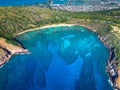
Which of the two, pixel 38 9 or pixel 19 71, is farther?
pixel 38 9

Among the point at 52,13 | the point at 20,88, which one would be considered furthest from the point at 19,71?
the point at 52,13

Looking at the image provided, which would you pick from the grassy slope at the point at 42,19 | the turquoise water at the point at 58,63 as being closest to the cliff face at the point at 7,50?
the turquoise water at the point at 58,63

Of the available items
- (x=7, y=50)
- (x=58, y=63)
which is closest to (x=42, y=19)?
(x=7, y=50)

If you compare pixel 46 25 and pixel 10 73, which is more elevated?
pixel 46 25

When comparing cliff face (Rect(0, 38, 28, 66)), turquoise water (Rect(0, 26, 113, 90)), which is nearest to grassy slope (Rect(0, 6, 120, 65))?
turquoise water (Rect(0, 26, 113, 90))

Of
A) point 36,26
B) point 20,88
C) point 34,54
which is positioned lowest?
point 20,88

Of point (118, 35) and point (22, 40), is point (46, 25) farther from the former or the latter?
point (118, 35)

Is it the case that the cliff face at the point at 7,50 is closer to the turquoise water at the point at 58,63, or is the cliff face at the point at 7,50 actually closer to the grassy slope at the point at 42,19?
the turquoise water at the point at 58,63
